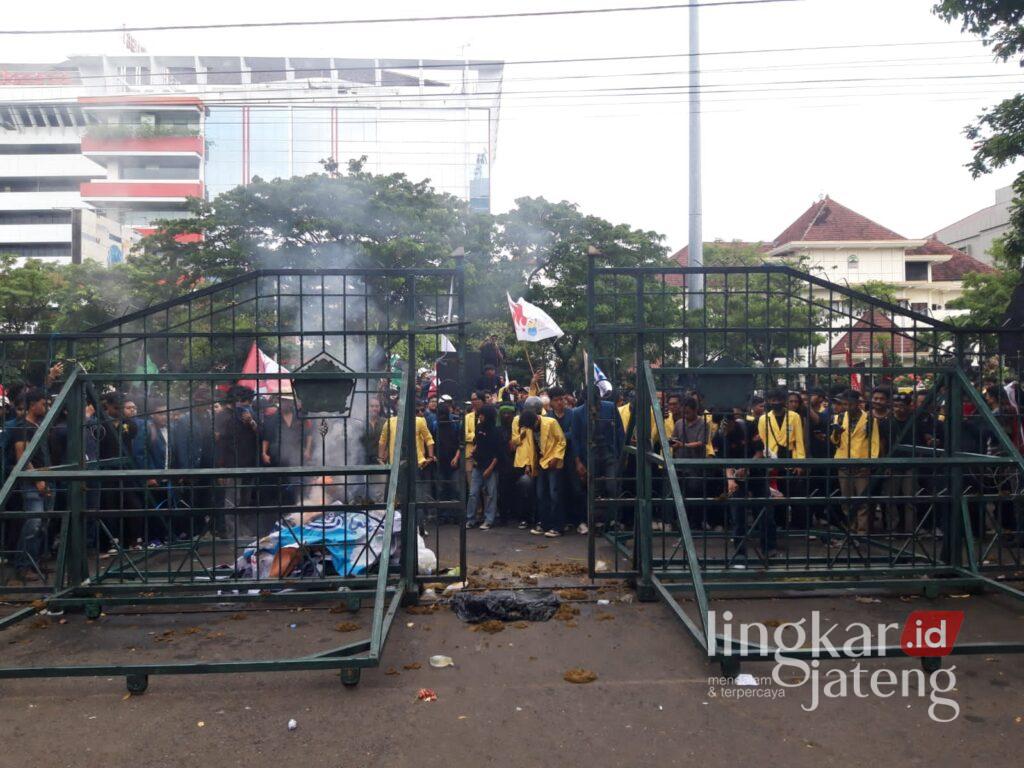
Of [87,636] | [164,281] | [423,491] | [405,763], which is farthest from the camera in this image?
[164,281]

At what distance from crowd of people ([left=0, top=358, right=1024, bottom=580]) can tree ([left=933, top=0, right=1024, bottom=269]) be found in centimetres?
445

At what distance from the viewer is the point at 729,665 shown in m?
5.27

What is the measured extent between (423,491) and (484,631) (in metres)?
4.16

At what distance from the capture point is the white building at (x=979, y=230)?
152ft

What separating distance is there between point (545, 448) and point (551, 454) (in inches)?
4.5

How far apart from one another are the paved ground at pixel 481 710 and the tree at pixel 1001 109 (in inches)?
332

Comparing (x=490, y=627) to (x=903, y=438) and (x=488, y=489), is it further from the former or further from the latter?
(x=488, y=489)

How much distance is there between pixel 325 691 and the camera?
5219 millimetres

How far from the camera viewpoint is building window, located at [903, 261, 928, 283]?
46781 mm

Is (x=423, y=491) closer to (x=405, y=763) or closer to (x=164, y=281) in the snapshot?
(x=405, y=763)

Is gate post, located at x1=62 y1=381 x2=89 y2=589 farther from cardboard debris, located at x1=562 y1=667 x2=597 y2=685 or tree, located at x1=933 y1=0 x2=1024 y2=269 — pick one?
tree, located at x1=933 y1=0 x2=1024 y2=269

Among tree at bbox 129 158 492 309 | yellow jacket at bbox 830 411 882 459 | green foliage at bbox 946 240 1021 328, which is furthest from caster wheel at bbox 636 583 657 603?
green foliage at bbox 946 240 1021 328

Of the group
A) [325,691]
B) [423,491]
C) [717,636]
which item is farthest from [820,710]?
[423,491]

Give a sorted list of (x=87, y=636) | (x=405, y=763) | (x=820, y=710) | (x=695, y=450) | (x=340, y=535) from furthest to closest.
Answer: (x=695, y=450)
(x=340, y=535)
(x=87, y=636)
(x=820, y=710)
(x=405, y=763)
